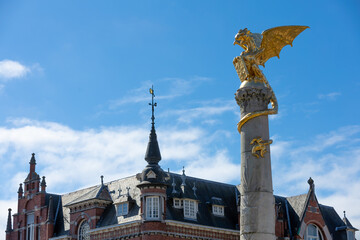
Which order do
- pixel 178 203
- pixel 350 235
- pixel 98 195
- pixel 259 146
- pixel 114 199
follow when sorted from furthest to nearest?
pixel 350 235 → pixel 114 199 → pixel 98 195 → pixel 178 203 → pixel 259 146

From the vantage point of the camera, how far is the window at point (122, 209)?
5868 cm

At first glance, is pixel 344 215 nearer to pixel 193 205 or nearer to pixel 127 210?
pixel 193 205

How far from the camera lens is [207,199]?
207ft

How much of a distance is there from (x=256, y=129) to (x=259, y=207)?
318cm

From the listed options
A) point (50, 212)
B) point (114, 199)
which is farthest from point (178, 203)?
point (50, 212)

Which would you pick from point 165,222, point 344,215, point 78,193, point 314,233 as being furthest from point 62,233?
point 344,215

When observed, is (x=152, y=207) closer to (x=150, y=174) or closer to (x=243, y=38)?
(x=150, y=174)

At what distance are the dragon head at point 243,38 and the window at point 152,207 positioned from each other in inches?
1187

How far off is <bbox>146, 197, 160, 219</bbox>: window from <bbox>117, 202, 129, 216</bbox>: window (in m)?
3.46

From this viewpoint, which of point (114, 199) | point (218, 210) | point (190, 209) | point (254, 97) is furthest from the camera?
point (218, 210)

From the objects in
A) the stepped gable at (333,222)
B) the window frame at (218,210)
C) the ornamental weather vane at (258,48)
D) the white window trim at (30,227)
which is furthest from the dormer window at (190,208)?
the ornamental weather vane at (258,48)

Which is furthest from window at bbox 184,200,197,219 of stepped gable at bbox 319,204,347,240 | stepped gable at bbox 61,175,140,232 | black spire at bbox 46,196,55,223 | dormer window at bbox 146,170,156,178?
stepped gable at bbox 319,204,347,240

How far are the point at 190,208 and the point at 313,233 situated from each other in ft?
47.4

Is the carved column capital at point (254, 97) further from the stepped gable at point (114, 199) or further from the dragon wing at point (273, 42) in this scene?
the stepped gable at point (114, 199)
